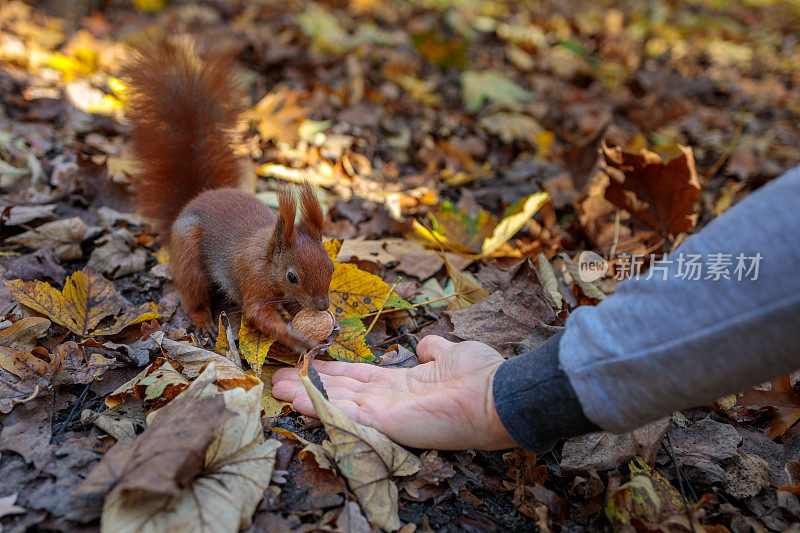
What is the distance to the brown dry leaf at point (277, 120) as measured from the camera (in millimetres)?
3154

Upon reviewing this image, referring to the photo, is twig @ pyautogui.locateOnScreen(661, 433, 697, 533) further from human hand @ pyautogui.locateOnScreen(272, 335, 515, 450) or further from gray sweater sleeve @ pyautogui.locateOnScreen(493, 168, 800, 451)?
human hand @ pyautogui.locateOnScreen(272, 335, 515, 450)

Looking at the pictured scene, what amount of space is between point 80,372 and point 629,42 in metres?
6.50

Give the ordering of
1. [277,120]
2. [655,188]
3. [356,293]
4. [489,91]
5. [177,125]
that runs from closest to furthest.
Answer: [356,293] < [177,125] < [655,188] < [277,120] < [489,91]

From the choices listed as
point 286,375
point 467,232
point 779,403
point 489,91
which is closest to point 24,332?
point 286,375

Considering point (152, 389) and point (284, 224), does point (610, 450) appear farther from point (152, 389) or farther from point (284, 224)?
point (152, 389)

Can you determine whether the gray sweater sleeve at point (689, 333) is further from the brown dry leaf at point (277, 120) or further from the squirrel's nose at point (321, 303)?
the brown dry leaf at point (277, 120)

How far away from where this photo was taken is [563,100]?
4449 millimetres

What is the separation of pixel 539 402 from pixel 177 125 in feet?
5.80

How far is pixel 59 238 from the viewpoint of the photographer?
2.20m

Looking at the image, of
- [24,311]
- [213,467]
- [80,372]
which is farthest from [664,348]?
[24,311]

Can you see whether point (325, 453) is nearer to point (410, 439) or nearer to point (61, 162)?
point (410, 439)

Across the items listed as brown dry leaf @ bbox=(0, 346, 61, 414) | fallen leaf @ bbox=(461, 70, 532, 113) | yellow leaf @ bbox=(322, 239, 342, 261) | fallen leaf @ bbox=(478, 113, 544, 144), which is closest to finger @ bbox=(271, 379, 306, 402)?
yellow leaf @ bbox=(322, 239, 342, 261)

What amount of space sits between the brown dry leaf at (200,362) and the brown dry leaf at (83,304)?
0.23 metres

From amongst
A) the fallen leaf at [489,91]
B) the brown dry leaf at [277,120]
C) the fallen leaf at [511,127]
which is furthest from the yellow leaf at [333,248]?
the fallen leaf at [489,91]
